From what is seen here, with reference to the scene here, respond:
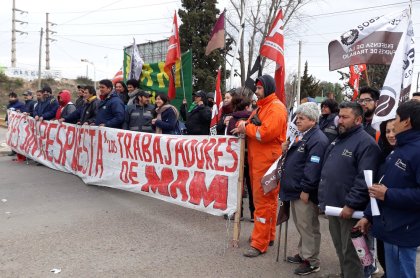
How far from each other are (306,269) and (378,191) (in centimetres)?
159

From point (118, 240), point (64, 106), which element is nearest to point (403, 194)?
point (118, 240)

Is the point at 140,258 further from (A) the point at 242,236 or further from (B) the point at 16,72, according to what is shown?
(B) the point at 16,72

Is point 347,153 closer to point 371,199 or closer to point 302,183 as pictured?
point 371,199

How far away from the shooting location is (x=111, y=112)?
7.57 m

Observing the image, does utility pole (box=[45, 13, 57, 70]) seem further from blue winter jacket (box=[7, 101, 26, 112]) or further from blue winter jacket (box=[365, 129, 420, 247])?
blue winter jacket (box=[365, 129, 420, 247])

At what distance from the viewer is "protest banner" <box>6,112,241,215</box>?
5.02 meters

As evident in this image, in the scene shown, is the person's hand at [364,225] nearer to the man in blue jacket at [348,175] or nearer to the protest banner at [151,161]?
the man in blue jacket at [348,175]

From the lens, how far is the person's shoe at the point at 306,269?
406cm

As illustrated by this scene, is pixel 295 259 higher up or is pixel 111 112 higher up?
pixel 111 112

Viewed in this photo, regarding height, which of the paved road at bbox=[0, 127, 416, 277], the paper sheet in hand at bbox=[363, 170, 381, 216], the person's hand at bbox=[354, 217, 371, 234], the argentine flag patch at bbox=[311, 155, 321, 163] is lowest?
the paved road at bbox=[0, 127, 416, 277]

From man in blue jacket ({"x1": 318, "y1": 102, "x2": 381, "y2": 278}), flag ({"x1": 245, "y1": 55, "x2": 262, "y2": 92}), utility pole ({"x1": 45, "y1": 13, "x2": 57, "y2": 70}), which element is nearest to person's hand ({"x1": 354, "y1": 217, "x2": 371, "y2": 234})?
man in blue jacket ({"x1": 318, "y1": 102, "x2": 381, "y2": 278})

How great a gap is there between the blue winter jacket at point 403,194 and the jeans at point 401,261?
61mm

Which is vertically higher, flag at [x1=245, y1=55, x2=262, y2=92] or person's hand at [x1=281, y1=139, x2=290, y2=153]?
flag at [x1=245, y1=55, x2=262, y2=92]

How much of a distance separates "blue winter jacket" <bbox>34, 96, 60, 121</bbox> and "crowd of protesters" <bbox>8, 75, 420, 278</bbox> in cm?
520
